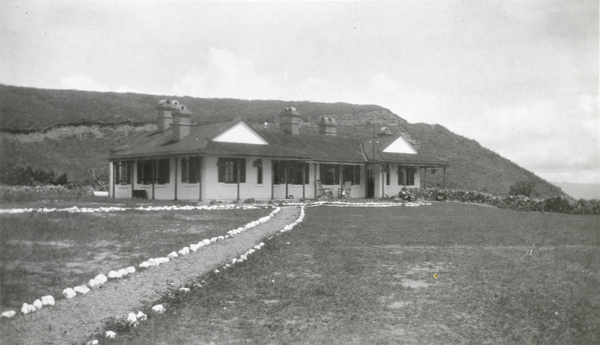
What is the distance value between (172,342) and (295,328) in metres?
1.19

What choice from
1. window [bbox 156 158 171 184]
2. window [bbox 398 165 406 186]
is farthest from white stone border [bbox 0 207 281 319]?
window [bbox 398 165 406 186]

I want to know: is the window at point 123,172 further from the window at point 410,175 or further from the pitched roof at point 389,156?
the window at point 410,175

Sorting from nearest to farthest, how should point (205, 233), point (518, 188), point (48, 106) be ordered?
point (205, 233) → point (518, 188) → point (48, 106)

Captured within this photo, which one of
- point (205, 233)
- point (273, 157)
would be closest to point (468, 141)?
point (273, 157)

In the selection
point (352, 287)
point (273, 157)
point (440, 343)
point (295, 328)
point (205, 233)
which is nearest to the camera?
point (440, 343)

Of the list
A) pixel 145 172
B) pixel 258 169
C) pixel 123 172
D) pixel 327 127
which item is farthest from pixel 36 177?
pixel 327 127

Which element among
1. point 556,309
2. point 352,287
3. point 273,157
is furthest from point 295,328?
point 273,157

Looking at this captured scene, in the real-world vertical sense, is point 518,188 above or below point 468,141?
below

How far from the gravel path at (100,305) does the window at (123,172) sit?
2236 centimetres

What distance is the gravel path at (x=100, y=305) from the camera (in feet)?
17.3

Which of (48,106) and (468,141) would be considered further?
(468,141)

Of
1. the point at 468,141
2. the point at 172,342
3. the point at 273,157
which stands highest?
the point at 468,141

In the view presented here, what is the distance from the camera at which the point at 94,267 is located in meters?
8.55

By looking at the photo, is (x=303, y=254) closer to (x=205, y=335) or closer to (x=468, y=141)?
(x=205, y=335)
